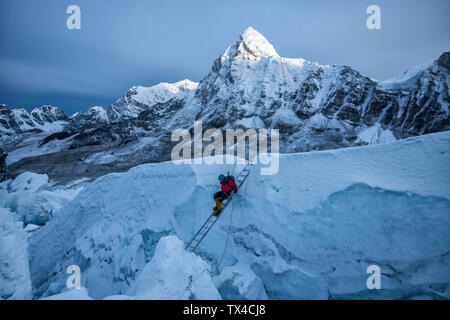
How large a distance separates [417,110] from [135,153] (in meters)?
63.8

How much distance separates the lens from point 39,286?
6.61 meters

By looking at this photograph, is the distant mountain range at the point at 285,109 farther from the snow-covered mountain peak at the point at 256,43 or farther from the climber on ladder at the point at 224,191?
the climber on ladder at the point at 224,191

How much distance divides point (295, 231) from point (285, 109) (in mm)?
56024

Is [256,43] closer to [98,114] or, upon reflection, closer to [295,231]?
[295,231]

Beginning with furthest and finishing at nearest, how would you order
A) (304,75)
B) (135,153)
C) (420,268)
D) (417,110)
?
1. (304,75)
2. (135,153)
3. (417,110)
4. (420,268)

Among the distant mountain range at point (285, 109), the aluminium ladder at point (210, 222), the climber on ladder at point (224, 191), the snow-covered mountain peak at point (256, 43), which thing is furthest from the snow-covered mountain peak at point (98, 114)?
the climber on ladder at point (224, 191)

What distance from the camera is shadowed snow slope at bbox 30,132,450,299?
396cm

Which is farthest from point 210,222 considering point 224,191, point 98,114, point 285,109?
point 98,114

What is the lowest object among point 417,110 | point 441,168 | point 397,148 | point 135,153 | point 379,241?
point 135,153

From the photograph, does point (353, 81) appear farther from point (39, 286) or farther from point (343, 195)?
point (39, 286)

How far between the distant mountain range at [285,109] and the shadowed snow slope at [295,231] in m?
34.0

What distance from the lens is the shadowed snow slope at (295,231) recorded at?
3.96m

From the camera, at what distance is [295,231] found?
4.98 m
